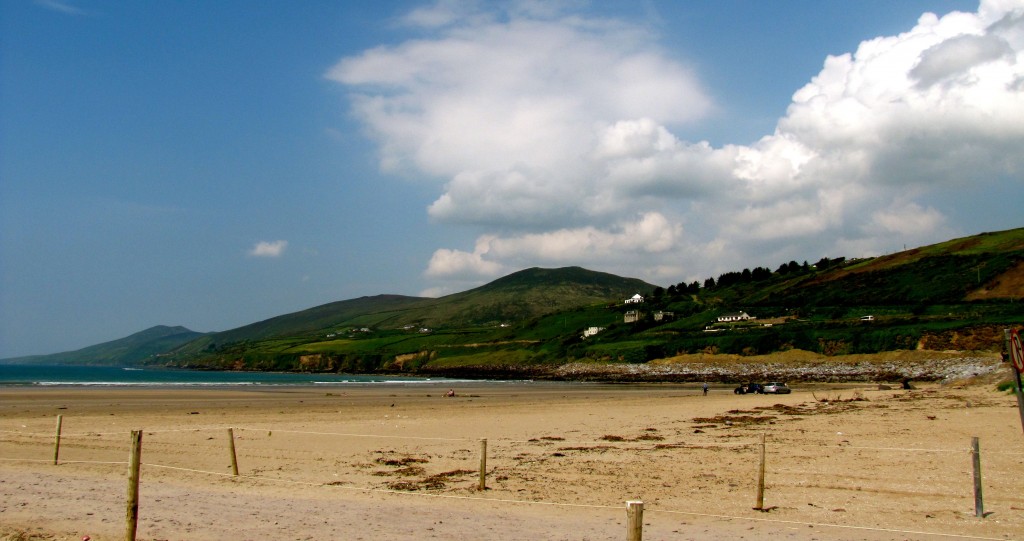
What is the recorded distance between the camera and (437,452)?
22.4 meters

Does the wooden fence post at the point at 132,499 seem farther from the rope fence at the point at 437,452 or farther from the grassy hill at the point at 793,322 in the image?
the grassy hill at the point at 793,322

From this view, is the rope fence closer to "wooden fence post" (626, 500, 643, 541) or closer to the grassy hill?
"wooden fence post" (626, 500, 643, 541)

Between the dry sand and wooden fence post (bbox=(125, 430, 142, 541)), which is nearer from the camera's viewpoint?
wooden fence post (bbox=(125, 430, 142, 541))

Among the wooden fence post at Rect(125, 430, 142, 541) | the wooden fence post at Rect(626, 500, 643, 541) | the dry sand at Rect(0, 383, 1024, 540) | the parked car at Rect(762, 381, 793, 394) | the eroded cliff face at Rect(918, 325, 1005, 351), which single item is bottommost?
the parked car at Rect(762, 381, 793, 394)

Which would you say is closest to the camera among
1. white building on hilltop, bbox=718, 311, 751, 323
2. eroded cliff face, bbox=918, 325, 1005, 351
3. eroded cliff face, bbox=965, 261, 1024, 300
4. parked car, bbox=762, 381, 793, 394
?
parked car, bbox=762, 381, 793, 394

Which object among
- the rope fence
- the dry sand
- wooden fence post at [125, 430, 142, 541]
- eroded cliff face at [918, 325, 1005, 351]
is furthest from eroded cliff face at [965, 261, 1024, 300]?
wooden fence post at [125, 430, 142, 541]

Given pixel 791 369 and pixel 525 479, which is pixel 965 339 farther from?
pixel 525 479

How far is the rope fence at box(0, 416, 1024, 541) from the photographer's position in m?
14.1

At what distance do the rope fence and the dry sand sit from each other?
10 centimetres

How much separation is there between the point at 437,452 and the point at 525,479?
240 inches

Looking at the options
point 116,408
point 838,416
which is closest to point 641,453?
point 838,416

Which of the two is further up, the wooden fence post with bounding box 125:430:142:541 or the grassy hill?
the grassy hill

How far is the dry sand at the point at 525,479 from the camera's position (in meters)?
11.9

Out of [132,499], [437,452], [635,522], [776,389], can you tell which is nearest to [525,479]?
[437,452]
